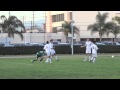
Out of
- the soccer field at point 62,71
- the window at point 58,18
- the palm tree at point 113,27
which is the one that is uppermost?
the window at point 58,18

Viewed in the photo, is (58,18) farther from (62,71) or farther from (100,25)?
(62,71)

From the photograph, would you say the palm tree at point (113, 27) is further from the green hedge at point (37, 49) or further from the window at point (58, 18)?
the window at point (58, 18)

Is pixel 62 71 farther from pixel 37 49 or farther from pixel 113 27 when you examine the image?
pixel 113 27

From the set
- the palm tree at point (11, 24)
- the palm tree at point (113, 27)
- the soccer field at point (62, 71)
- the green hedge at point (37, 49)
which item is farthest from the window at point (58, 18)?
the soccer field at point (62, 71)

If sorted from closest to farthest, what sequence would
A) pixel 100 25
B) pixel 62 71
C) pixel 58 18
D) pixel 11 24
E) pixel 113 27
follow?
pixel 62 71 < pixel 11 24 < pixel 100 25 < pixel 113 27 < pixel 58 18

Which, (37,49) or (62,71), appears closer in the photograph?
(62,71)

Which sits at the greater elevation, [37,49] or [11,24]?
[11,24]

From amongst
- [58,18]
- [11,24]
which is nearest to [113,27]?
[11,24]

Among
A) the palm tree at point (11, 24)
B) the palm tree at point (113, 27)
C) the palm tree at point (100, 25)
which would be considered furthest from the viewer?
the palm tree at point (113, 27)

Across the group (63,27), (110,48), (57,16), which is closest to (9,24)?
(63,27)

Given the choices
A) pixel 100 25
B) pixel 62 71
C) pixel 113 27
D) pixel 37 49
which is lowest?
pixel 62 71

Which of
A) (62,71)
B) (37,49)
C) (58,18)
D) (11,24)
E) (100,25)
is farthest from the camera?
(58,18)
